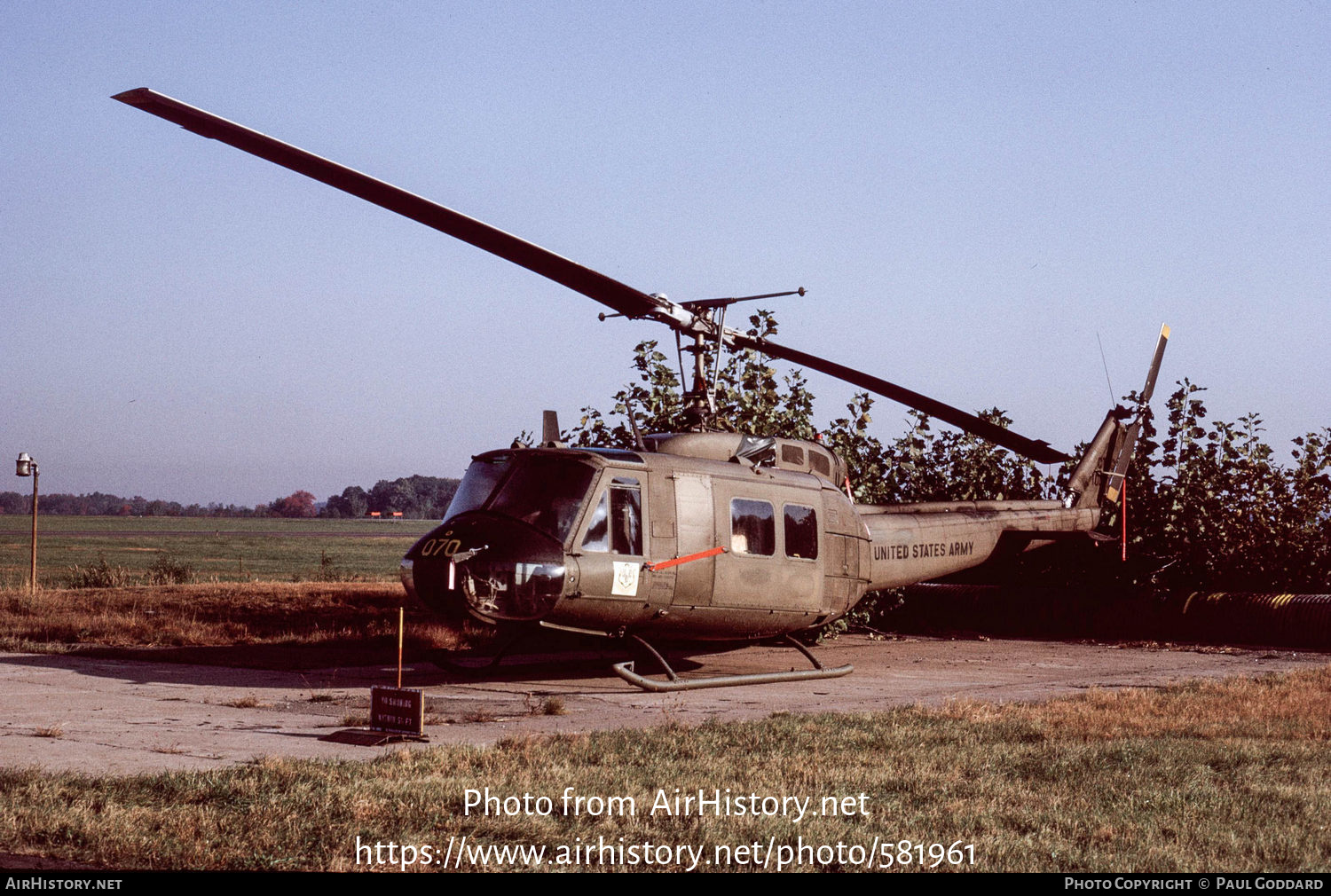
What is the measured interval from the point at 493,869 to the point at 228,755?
3.53 meters

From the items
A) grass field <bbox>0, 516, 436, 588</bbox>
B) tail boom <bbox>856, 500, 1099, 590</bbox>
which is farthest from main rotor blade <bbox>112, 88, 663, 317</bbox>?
grass field <bbox>0, 516, 436, 588</bbox>

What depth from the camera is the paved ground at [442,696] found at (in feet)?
29.5

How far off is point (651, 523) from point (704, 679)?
189 centimetres

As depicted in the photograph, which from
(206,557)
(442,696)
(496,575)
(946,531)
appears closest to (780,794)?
(496,575)

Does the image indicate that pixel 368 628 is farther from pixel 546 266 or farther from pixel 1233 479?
pixel 1233 479

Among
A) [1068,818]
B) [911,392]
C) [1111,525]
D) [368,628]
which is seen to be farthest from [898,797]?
[1111,525]

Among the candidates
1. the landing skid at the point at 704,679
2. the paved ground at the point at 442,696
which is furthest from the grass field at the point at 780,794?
the landing skid at the point at 704,679

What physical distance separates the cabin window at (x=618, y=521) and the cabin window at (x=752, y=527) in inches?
51.6

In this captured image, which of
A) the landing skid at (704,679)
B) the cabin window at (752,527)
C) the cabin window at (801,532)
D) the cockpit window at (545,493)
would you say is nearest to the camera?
the cockpit window at (545,493)

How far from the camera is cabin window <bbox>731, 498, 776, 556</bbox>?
13.6 meters

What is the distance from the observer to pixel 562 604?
1204 centimetres

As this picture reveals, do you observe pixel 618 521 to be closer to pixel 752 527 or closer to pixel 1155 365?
pixel 752 527

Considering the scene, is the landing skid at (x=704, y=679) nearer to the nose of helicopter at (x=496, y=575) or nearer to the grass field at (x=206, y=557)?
the nose of helicopter at (x=496, y=575)

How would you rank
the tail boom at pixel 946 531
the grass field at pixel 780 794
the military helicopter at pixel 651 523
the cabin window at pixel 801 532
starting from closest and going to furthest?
the grass field at pixel 780 794 → the military helicopter at pixel 651 523 → the cabin window at pixel 801 532 → the tail boom at pixel 946 531
